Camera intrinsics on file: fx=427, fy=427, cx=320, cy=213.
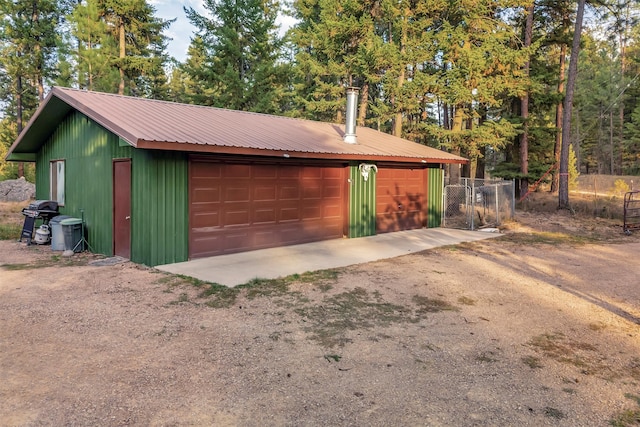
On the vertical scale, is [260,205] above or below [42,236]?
above

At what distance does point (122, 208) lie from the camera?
29.0ft

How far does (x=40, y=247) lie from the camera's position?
10344 mm

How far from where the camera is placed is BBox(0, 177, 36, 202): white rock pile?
68.7 feet

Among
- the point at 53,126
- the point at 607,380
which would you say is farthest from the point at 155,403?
the point at 53,126

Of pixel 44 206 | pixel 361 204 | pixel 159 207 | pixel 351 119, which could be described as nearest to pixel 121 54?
pixel 44 206

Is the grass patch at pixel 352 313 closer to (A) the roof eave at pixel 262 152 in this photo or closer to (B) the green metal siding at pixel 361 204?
(A) the roof eave at pixel 262 152

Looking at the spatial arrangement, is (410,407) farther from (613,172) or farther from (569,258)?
(613,172)

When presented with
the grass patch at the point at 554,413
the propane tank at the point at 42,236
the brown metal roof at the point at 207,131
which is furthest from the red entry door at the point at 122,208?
the grass patch at the point at 554,413

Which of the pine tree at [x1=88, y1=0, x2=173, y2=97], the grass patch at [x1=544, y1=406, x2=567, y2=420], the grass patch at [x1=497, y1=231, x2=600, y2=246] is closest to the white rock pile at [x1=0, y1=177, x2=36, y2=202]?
the pine tree at [x1=88, y1=0, x2=173, y2=97]

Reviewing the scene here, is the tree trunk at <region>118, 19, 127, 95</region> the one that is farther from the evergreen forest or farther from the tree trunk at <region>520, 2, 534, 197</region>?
the tree trunk at <region>520, 2, 534, 197</region>

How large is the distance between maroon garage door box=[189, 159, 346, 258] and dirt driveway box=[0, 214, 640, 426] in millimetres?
1843

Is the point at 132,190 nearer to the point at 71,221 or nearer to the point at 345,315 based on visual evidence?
the point at 71,221

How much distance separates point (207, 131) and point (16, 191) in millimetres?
17351

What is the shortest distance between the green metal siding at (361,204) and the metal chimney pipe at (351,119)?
4.08 ft
